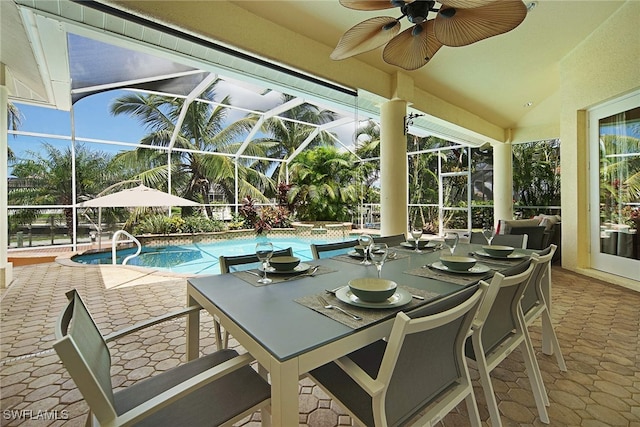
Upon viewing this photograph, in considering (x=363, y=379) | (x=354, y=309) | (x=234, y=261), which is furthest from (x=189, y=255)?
(x=363, y=379)

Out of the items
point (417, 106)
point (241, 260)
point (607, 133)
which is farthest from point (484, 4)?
point (607, 133)

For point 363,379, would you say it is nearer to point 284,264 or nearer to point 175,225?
point 284,264

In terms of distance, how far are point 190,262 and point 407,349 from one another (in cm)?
669

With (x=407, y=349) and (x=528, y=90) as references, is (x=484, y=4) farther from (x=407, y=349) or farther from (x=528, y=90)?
(x=528, y=90)

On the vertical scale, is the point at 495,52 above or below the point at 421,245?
above

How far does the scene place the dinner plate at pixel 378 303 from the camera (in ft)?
3.80

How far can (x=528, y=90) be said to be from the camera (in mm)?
5898

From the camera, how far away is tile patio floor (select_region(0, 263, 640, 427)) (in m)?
1.58

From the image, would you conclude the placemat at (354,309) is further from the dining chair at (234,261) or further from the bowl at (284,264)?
the dining chair at (234,261)

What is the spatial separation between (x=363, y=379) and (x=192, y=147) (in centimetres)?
964

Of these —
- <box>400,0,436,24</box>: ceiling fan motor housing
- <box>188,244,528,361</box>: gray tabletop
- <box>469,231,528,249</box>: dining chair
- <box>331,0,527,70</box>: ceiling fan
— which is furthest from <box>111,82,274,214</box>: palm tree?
<box>188,244,528,361</box>: gray tabletop

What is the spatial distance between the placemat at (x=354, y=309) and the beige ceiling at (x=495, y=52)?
2965 mm

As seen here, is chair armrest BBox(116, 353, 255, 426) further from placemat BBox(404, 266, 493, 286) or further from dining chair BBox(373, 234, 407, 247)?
dining chair BBox(373, 234, 407, 247)

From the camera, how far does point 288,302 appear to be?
4.05 feet
